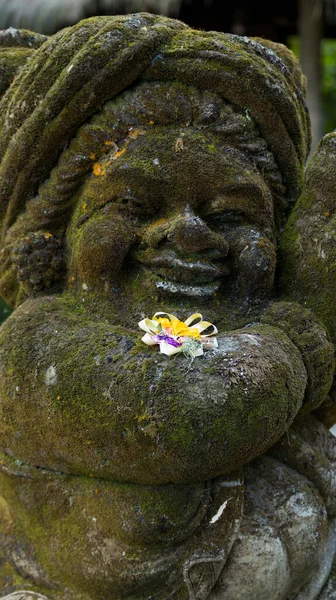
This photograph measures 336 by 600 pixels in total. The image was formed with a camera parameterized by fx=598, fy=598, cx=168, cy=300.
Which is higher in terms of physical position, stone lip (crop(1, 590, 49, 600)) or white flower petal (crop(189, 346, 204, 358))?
white flower petal (crop(189, 346, 204, 358))

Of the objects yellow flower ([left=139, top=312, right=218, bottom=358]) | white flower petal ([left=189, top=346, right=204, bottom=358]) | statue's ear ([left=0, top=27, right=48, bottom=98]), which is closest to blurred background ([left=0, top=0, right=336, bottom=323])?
statue's ear ([left=0, top=27, right=48, bottom=98])

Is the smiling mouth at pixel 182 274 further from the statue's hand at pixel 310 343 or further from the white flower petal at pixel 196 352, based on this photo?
the white flower petal at pixel 196 352

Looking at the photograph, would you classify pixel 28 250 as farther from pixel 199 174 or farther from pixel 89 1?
pixel 89 1

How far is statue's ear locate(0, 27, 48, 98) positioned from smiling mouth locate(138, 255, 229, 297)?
0.79m

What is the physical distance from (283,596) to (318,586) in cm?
16

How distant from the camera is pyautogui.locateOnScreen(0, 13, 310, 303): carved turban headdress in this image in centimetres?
171

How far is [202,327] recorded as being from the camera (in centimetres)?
158

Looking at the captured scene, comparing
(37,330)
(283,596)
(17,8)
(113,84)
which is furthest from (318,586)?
(17,8)

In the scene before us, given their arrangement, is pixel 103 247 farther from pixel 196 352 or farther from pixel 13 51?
pixel 13 51

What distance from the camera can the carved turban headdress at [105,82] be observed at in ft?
5.61

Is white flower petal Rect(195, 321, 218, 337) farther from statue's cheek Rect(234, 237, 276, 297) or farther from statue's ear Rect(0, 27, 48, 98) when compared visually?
statue's ear Rect(0, 27, 48, 98)

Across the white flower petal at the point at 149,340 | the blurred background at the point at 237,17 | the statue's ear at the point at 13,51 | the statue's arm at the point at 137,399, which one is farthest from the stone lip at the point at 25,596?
the blurred background at the point at 237,17

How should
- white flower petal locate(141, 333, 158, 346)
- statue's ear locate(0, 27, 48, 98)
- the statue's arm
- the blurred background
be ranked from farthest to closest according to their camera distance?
the blurred background, statue's ear locate(0, 27, 48, 98), white flower petal locate(141, 333, 158, 346), the statue's arm

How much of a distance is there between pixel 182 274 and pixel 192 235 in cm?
13
